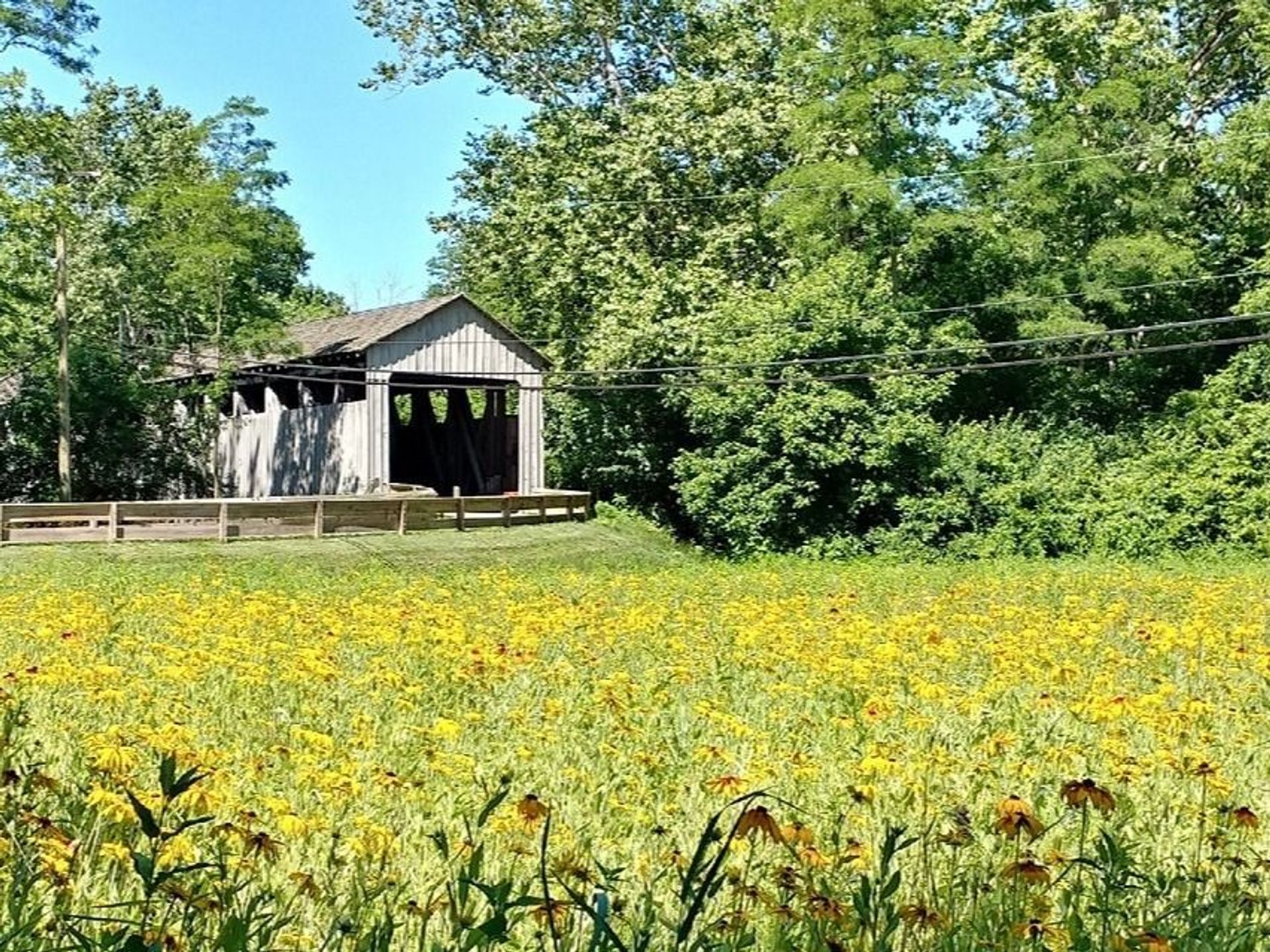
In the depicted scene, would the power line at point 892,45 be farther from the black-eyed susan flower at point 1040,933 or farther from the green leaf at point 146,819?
the green leaf at point 146,819

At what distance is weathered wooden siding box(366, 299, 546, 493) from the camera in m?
33.8

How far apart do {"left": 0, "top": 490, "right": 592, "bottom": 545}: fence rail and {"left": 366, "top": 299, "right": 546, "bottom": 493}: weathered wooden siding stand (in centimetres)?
497

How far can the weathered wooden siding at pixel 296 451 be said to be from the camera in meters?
34.1

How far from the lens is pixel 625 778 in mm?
5113

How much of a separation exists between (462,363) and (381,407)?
257 centimetres

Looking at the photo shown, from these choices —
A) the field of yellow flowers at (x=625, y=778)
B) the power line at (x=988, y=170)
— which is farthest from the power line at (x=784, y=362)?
the field of yellow flowers at (x=625, y=778)

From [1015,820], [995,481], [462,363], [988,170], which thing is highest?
[988,170]

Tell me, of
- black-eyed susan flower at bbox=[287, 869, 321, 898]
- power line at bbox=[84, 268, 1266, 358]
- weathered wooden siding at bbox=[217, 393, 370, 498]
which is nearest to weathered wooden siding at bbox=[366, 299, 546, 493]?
weathered wooden siding at bbox=[217, 393, 370, 498]

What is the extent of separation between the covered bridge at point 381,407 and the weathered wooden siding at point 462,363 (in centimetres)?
2

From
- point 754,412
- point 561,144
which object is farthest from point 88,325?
point 754,412

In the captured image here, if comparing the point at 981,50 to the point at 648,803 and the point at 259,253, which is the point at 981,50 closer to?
the point at 259,253

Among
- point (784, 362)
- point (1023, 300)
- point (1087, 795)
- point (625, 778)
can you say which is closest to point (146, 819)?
point (1087, 795)

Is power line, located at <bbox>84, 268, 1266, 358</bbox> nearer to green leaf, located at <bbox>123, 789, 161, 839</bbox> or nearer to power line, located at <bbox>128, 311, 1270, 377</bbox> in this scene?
power line, located at <bbox>128, 311, 1270, 377</bbox>

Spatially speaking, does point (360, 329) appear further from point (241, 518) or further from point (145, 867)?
point (145, 867)
